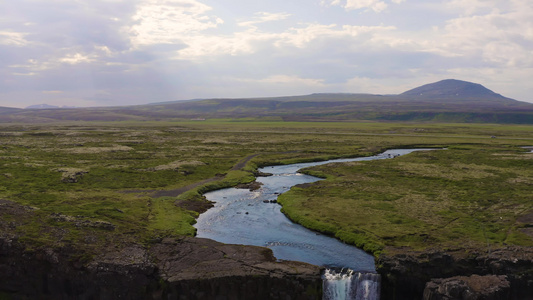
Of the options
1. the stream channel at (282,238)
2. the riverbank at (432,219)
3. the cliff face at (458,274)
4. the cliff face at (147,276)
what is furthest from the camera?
the riverbank at (432,219)

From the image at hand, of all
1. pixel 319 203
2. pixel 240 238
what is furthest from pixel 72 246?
pixel 319 203

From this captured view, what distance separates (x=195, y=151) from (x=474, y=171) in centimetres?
7708

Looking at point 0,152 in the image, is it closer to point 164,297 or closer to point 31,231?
point 31,231

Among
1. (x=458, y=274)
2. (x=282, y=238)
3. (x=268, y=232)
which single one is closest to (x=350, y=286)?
(x=458, y=274)

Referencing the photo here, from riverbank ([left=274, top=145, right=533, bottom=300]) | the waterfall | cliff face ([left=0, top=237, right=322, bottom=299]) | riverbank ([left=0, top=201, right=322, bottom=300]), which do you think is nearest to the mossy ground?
riverbank ([left=274, top=145, right=533, bottom=300])

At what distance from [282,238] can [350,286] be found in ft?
41.0

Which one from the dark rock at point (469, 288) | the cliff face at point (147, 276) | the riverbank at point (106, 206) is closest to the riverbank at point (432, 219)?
the dark rock at point (469, 288)

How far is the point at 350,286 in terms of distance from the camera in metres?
33.3

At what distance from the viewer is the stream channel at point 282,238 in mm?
33500

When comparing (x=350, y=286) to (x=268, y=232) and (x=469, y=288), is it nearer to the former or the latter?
(x=469, y=288)

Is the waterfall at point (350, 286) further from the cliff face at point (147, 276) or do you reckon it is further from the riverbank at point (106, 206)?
the riverbank at point (106, 206)

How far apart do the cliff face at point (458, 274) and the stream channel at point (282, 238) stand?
2169 millimetres

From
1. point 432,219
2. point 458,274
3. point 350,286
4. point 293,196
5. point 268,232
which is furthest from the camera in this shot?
point 293,196

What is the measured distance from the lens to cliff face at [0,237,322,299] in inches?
1272
